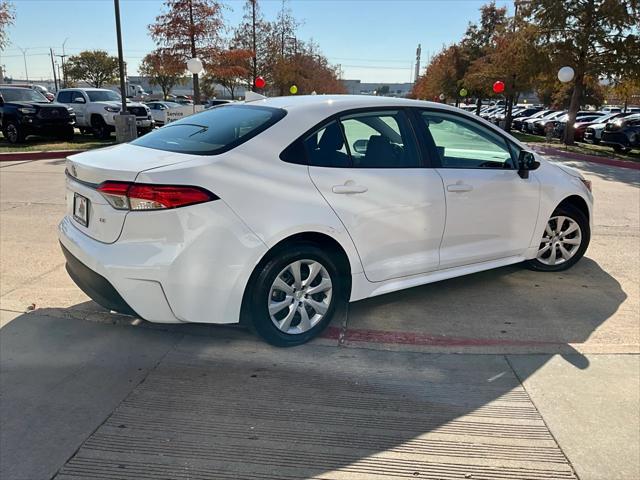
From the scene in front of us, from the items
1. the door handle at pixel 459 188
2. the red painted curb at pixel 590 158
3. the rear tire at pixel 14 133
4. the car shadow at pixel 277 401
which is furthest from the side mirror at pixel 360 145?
the rear tire at pixel 14 133

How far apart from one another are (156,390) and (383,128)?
241 cm

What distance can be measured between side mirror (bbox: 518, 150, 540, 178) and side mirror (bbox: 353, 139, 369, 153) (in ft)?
4.87

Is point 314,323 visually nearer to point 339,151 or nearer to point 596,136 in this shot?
point 339,151

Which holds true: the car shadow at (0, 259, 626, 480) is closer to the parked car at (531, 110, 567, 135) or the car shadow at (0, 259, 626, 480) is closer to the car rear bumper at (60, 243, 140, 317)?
the car rear bumper at (60, 243, 140, 317)

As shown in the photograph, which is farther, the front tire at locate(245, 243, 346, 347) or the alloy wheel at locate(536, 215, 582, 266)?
the alloy wheel at locate(536, 215, 582, 266)

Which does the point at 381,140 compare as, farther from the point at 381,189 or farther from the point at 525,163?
the point at 525,163

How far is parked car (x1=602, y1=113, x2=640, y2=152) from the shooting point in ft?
58.4

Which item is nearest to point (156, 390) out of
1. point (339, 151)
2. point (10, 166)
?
point (339, 151)

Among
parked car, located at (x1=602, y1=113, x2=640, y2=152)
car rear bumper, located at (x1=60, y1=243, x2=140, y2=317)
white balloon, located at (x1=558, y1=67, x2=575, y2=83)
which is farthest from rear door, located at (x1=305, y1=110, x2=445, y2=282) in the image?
white balloon, located at (x1=558, y1=67, x2=575, y2=83)

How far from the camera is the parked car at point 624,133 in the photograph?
17797 mm

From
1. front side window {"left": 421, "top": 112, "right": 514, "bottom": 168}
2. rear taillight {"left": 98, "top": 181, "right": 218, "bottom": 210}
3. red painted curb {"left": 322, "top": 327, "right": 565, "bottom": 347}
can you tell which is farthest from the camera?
front side window {"left": 421, "top": 112, "right": 514, "bottom": 168}

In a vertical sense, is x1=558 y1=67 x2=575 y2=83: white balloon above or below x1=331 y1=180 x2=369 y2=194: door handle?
above

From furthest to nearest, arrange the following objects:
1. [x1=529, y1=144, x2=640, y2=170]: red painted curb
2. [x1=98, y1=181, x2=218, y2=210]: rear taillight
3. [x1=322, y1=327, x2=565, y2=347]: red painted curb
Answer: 1. [x1=529, y1=144, x2=640, y2=170]: red painted curb
2. [x1=322, y1=327, x2=565, y2=347]: red painted curb
3. [x1=98, y1=181, x2=218, y2=210]: rear taillight

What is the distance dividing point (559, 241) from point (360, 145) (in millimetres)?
2505
